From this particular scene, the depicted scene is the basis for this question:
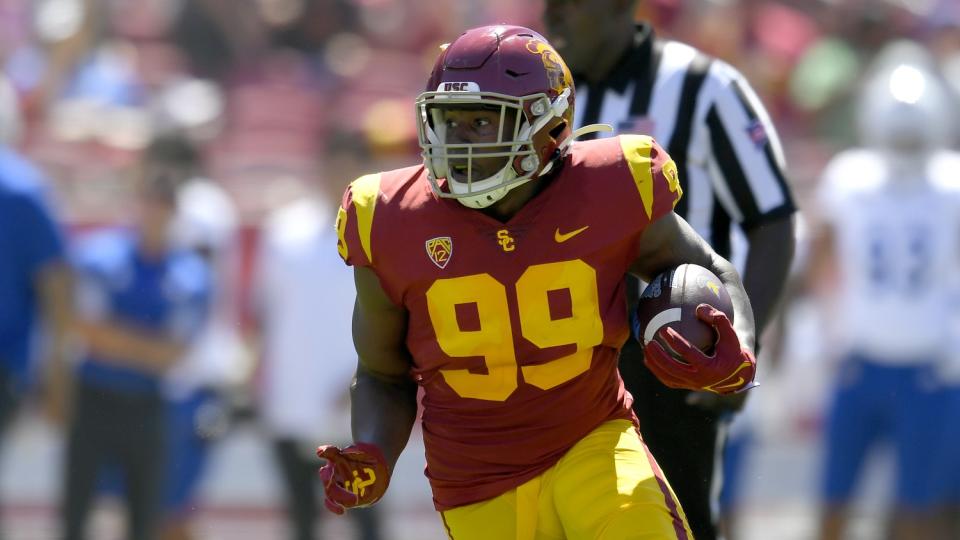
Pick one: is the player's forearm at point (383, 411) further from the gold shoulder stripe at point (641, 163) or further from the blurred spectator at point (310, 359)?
the blurred spectator at point (310, 359)

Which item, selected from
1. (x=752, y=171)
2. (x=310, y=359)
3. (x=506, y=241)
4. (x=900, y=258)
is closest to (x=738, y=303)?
(x=506, y=241)

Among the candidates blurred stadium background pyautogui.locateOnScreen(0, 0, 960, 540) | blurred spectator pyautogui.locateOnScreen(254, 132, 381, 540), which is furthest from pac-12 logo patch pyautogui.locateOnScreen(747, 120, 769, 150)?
blurred spectator pyautogui.locateOnScreen(254, 132, 381, 540)

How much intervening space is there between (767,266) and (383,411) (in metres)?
1.17

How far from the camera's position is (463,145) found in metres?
3.55

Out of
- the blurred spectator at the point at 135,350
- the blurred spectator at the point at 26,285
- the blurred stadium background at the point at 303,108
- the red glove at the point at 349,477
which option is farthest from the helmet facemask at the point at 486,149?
the blurred spectator at the point at 135,350

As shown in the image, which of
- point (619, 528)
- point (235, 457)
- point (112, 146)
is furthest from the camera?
point (112, 146)

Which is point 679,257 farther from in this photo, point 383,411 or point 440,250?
point 383,411

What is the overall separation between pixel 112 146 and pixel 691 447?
5.78 metres

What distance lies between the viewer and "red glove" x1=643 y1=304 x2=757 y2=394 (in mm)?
3420

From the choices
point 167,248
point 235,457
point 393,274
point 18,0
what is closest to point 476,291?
point 393,274

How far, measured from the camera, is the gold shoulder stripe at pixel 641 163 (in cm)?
362

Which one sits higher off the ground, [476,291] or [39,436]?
[476,291]

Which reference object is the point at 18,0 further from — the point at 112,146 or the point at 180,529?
the point at 180,529

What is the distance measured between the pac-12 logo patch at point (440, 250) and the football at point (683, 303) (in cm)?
42
